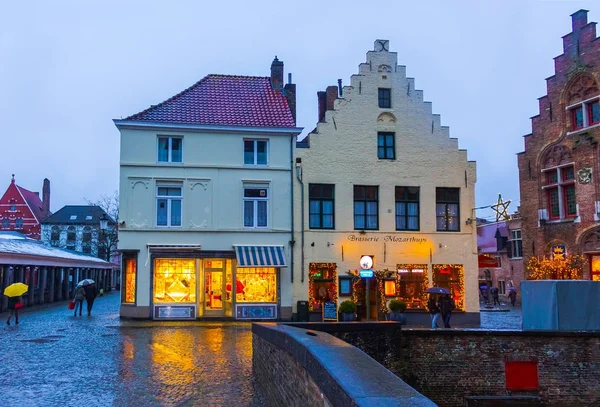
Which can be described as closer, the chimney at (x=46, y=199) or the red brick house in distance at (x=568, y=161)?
the red brick house in distance at (x=568, y=161)

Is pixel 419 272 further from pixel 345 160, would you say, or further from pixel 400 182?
pixel 345 160

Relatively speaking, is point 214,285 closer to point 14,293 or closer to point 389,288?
point 389,288

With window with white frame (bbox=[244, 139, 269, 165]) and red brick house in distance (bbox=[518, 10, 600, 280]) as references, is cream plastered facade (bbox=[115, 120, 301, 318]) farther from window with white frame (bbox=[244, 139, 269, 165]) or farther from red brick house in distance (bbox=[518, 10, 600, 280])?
red brick house in distance (bbox=[518, 10, 600, 280])

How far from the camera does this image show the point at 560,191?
3406 cm

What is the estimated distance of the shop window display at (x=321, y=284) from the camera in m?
27.1

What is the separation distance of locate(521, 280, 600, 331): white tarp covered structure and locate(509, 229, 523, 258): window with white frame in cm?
2755

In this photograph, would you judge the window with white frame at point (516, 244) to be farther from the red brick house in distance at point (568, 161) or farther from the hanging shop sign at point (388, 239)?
the hanging shop sign at point (388, 239)

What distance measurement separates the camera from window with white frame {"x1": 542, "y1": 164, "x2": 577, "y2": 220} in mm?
33531

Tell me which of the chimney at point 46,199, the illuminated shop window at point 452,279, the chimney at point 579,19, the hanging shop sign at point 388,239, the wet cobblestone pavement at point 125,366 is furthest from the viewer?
the chimney at point 46,199

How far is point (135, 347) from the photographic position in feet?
56.6

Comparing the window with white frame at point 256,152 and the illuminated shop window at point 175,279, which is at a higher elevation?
the window with white frame at point 256,152

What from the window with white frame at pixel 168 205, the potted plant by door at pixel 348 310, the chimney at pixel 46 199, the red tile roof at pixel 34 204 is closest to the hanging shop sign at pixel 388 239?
the potted plant by door at pixel 348 310

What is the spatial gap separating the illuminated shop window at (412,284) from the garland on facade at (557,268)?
31.9 feet

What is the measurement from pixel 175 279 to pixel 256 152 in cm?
671
